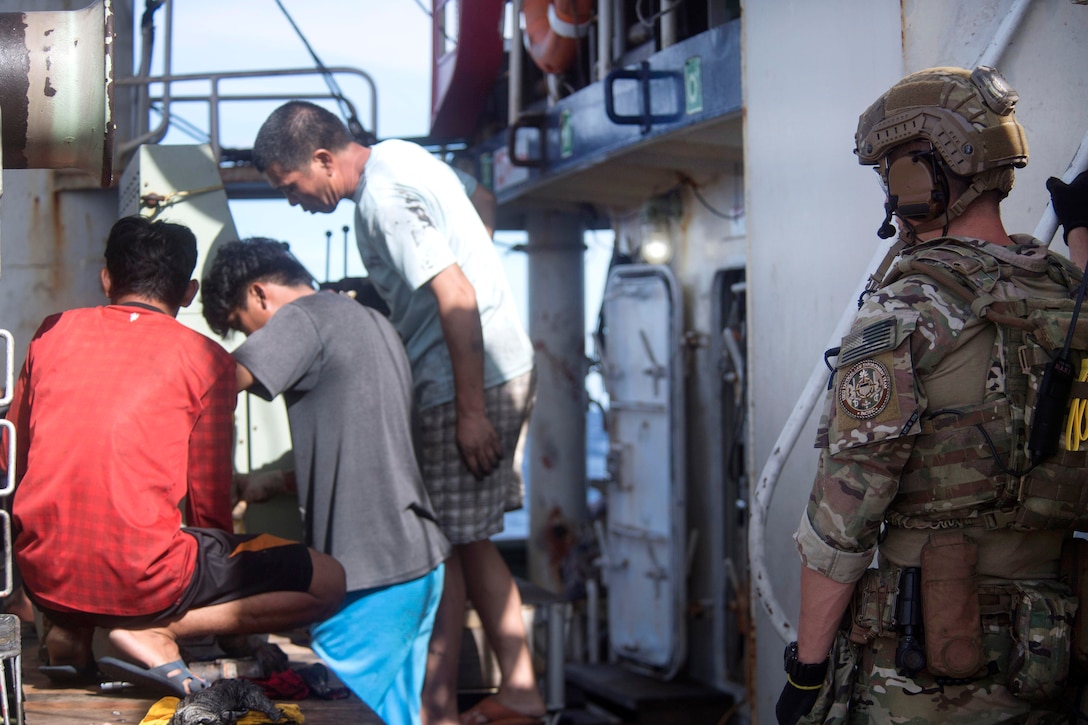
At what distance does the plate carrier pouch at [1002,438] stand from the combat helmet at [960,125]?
0.18 metres

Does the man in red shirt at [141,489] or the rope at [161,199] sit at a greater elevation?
the rope at [161,199]

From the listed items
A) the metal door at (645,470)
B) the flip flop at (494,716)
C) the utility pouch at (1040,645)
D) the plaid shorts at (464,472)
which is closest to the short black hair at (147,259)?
the plaid shorts at (464,472)

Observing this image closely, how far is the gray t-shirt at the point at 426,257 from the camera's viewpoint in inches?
145

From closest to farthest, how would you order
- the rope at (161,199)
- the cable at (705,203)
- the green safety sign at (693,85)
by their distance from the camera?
the rope at (161,199)
the green safety sign at (693,85)
the cable at (705,203)

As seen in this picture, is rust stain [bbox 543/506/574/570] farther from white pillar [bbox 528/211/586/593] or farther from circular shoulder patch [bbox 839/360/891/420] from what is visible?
circular shoulder patch [bbox 839/360/891/420]

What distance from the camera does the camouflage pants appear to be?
2.24 meters

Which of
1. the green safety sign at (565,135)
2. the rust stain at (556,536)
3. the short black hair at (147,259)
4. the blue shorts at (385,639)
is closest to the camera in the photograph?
the short black hair at (147,259)

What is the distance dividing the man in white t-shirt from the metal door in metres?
3.14

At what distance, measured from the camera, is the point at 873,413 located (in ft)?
7.24

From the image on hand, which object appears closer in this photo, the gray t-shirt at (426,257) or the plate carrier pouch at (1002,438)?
the plate carrier pouch at (1002,438)

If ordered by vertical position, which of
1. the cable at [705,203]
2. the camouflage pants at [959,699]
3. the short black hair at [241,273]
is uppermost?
the cable at [705,203]

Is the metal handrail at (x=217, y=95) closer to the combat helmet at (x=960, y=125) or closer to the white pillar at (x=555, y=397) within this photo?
the white pillar at (x=555, y=397)

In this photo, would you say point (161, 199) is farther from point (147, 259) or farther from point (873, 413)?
point (873, 413)

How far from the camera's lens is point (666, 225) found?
24.2ft
